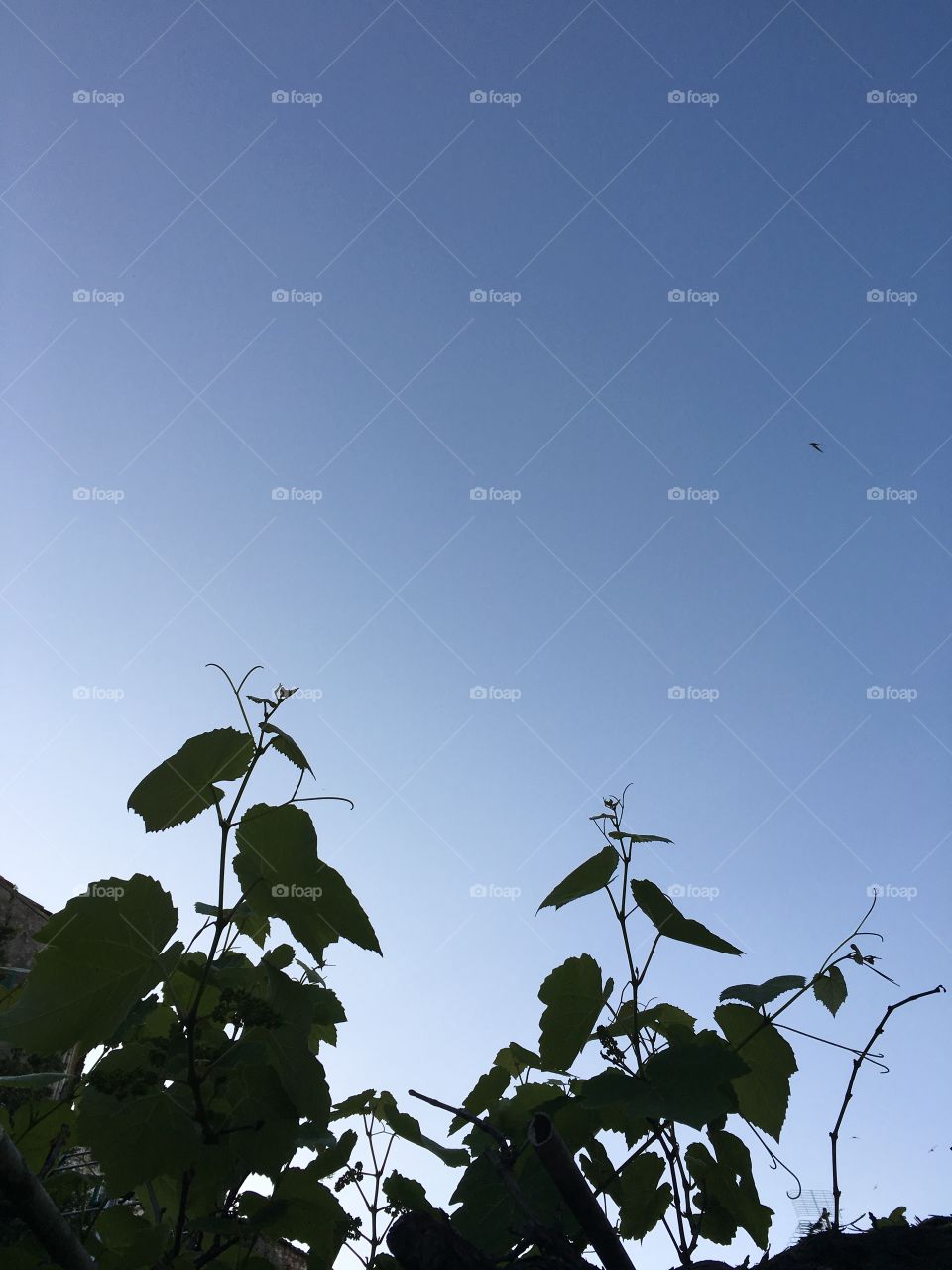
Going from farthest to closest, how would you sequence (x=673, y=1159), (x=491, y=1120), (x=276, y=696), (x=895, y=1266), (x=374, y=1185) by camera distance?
(x=374, y=1185) → (x=491, y=1120) → (x=276, y=696) → (x=673, y=1159) → (x=895, y=1266)

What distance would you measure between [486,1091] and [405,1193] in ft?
0.78

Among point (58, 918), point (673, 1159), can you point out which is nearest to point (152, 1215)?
point (58, 918)

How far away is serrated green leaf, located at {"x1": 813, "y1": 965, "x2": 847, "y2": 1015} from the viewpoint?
55.9 inches

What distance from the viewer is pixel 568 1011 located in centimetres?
144

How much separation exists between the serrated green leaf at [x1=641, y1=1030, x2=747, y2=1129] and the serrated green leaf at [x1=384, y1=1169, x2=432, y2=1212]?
79 centimetres

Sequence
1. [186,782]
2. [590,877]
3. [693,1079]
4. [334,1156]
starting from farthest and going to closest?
[334,1156] → [590,877] → [186,782] → [693,1079]

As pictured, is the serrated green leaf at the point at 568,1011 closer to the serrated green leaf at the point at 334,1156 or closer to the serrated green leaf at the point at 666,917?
the serrated green leaf at the point at 666,917

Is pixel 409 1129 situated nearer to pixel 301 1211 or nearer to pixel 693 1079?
pixel 301 1211

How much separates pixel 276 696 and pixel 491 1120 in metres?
0.85

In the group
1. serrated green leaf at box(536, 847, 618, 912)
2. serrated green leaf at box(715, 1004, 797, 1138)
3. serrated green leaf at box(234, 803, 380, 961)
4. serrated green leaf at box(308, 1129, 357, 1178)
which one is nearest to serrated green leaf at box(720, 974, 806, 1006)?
serrated green leaf at box(715, 1004, 797, 1138)

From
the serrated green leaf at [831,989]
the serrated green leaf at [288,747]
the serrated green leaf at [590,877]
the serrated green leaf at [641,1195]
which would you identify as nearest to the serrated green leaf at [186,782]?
the serrated green leaf at [288,747]

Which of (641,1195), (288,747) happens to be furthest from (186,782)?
(641,1195)

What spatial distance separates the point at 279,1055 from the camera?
1171mm

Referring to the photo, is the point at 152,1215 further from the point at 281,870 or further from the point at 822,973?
the point at 822,973
